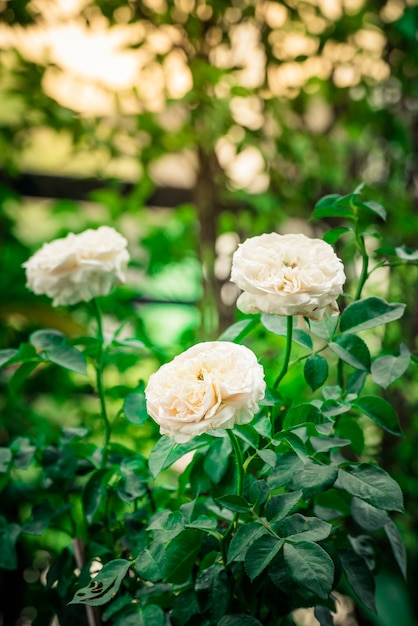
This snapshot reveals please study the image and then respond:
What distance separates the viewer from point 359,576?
1.88 ft

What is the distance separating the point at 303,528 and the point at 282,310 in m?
0.19

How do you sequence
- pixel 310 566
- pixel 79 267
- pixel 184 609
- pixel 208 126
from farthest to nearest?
pixel 208 126 < pixel 79 267 < pixel 184 609 < pixel 310 566

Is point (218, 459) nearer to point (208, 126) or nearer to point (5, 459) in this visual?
point (5, 459)

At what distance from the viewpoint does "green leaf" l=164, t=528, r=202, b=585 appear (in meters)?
0.53

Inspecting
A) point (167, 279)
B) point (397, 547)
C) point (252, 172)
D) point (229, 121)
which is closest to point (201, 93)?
point (229, 121)

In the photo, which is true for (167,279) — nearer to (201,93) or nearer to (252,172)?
(252,172)

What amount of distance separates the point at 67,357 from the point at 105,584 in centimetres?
26

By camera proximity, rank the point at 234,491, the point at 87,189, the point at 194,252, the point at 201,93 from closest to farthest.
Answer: the point at 234,491 → the point at 201,93 → the point at 194,252 → the point at 87,189

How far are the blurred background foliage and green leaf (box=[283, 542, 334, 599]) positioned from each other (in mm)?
718

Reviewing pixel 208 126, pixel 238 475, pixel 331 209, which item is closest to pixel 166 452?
pixel 238 475

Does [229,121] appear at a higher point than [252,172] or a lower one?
higher

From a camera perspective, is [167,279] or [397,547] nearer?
[397,547]

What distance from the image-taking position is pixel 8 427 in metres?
1.38

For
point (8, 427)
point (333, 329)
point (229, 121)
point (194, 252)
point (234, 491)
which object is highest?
point (229, 121)
